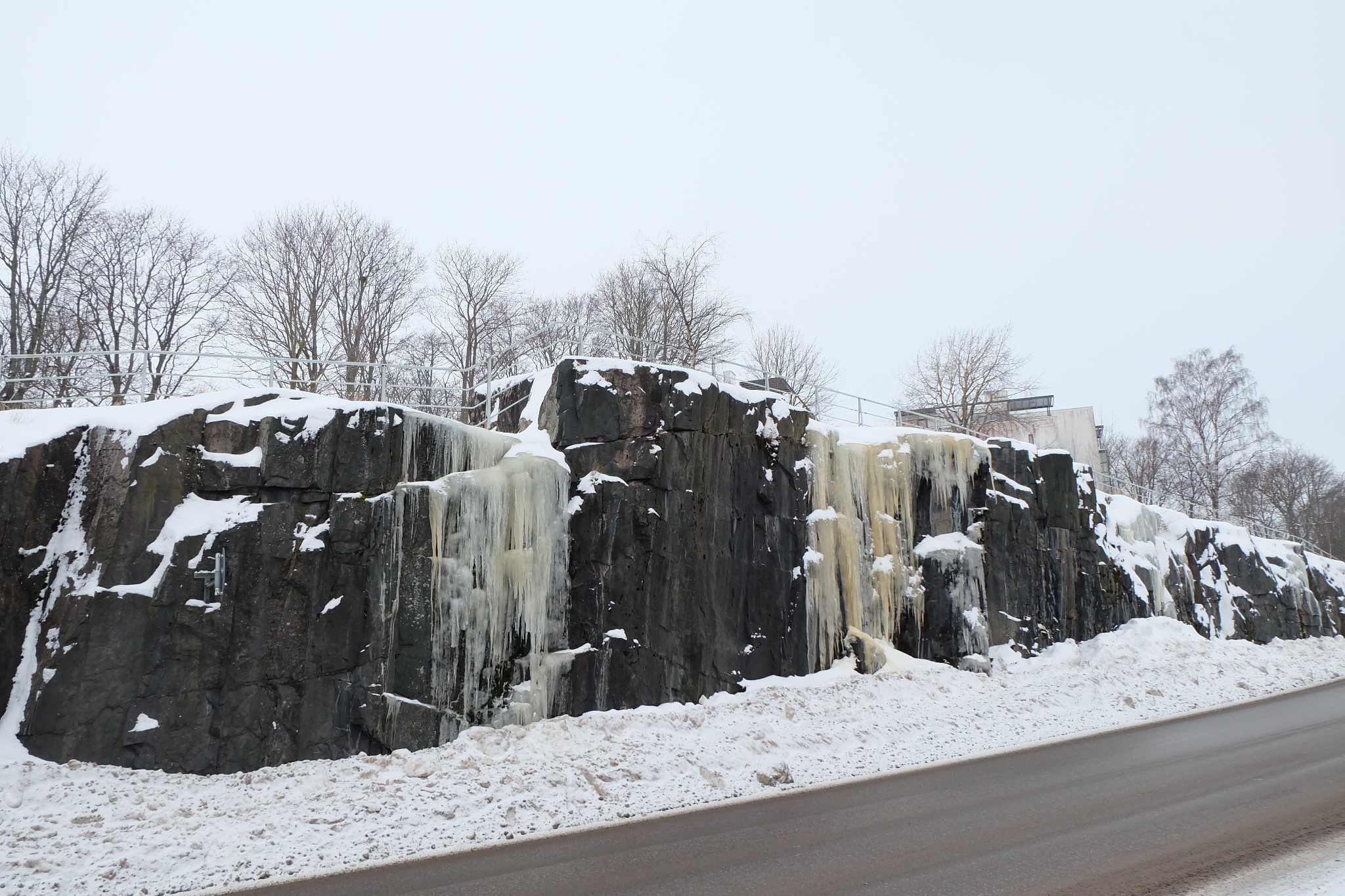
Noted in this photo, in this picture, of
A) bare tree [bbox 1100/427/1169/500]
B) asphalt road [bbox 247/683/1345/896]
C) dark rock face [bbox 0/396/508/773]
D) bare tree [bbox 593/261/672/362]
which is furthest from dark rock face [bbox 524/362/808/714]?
bare tree [bbox 1100/427/1169/500]

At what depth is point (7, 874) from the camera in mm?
6383

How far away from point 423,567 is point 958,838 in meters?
7.05

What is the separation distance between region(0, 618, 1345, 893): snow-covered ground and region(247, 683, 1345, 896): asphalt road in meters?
0.65

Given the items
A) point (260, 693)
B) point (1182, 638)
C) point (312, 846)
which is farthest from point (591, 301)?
point (312, 846)

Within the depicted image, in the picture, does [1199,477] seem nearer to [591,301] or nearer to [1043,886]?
[591,301]

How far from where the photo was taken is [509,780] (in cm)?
869

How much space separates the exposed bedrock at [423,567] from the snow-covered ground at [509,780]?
1.93 feet

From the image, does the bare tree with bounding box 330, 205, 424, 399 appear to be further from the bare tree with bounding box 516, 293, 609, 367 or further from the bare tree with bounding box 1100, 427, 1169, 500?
the bare tree with bounding box 1100, 427, 1169, 500

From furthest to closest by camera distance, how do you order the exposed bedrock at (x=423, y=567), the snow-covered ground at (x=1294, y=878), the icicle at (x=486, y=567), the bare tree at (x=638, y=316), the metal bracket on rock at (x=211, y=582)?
the bare tree at (x=638, y=316), the icicle at (x=486, y=567), the metal bracket on rock at (x=211, y=582), the exposed bedrock at (x=423, y=567), the snow-covered ground at (x=1294, y=878)

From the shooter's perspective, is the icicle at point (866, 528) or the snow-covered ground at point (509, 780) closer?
the snow-covered ground at point (509, 780)

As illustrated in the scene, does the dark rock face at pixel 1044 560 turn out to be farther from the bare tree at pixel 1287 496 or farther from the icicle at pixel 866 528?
the bare tree at pixel 1287 496

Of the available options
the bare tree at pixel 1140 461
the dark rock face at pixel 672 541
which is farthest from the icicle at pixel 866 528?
the bare tree at pixel 1140 461

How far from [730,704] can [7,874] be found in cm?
826

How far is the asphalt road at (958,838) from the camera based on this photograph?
605 cm
